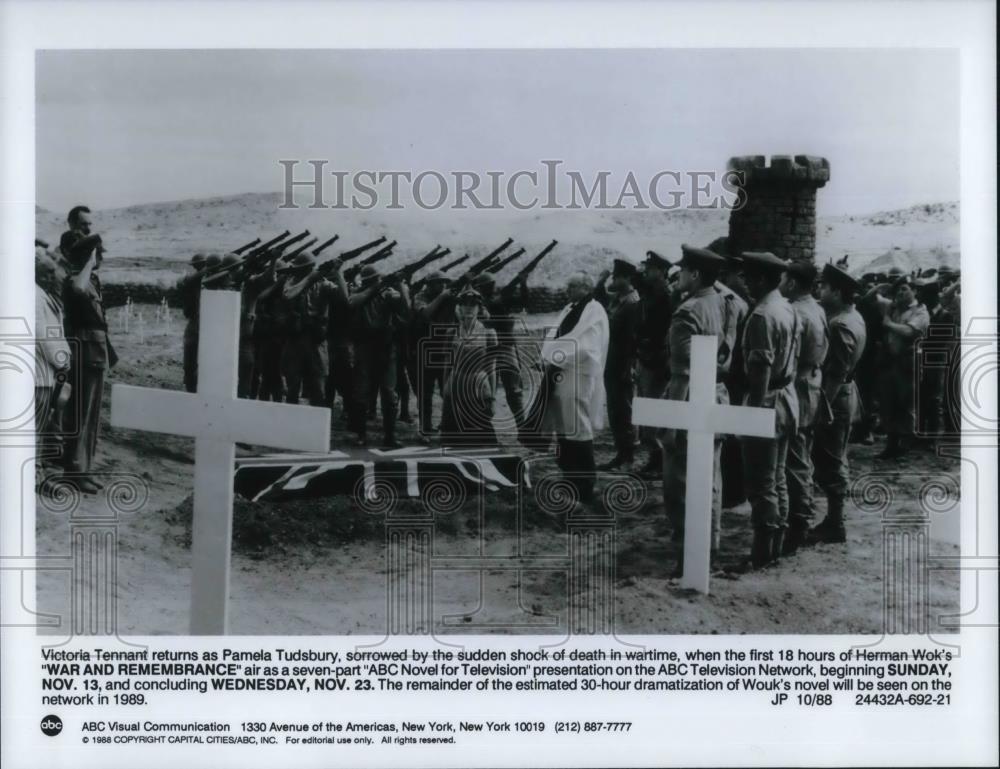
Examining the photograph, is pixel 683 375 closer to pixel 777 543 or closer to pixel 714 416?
pixel 714 416

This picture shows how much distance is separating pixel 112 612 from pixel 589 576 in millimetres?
2352

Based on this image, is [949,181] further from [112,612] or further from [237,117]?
[112,612]

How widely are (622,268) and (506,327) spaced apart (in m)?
0.65

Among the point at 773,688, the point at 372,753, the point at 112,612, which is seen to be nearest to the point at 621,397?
the point at 773,688

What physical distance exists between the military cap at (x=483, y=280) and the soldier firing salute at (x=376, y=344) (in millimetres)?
352

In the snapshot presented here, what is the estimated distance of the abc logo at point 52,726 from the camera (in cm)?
580

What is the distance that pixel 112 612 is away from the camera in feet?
19.2

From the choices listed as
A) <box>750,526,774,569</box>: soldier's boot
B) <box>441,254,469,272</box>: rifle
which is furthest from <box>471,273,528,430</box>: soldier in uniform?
<box>750,526,774,569</box>: soldier's boot

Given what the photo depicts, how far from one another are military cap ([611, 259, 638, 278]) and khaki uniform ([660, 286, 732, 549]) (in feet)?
1.04

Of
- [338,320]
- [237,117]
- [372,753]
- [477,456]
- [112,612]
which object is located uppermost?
[237,117]

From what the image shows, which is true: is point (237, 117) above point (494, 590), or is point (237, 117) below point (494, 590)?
above

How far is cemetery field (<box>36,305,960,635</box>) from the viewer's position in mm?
5875

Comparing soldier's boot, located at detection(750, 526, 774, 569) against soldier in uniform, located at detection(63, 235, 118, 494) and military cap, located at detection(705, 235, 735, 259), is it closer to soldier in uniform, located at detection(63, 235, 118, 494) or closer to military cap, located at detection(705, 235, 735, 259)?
military cap, located at detection(705, 235, 735, 259)

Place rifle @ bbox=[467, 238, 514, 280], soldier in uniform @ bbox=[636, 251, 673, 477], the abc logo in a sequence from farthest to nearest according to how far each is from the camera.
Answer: soldier in uniform @ bbox=[636, 251, 673, 477] → rifle @ bbox=[467, 238, 514, 280] → the abc logo
